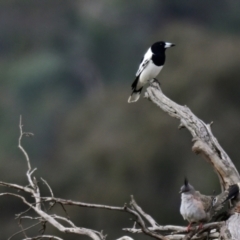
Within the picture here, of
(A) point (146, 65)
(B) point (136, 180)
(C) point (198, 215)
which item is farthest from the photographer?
(B) point (136, 180)

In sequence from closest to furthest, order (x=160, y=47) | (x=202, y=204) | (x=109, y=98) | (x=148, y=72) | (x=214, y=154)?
(x=202, y=204)
(x=214, y=154)
(x=148, y=72)
(x=160, y=47)
(x=109, y=98)

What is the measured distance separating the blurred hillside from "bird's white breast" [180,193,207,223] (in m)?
11.4

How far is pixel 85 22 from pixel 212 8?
225 inches

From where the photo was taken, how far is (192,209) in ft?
16.8

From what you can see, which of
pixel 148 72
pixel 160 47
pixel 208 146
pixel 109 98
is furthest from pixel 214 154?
pixel 109 98

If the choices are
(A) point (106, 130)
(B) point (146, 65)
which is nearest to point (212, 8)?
(A) point (106, 130)

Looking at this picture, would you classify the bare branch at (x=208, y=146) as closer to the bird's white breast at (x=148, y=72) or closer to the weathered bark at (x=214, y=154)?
the weathered bark at (x=214, y=154)

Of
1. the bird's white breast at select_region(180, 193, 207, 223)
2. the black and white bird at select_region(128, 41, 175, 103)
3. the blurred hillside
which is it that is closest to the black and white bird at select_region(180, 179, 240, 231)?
the bird's white breast at select_region(180, 193, 207, 223)

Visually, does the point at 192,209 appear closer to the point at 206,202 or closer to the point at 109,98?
the point at 206,202

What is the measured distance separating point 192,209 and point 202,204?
0.22 ft

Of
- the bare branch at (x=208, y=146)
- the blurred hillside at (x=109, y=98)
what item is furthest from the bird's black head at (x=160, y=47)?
the blurred hillside at (x=109, y=98)

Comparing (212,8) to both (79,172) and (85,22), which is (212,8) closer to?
(85,22)

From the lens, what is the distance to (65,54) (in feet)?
112

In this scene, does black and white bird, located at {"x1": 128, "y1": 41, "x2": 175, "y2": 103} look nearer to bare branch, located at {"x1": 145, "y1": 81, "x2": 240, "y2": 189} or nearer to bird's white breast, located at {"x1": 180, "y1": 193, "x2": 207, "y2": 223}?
bare branch, located at {"x1": 145, "y1": 81, "x2": 240, "y2": 189}
